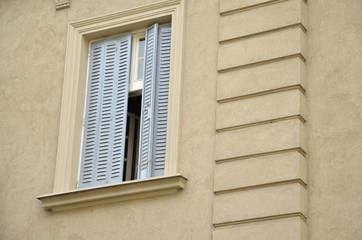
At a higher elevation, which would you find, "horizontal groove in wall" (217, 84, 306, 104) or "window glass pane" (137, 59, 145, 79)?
"window glass pane" (137, 59, 145, 79)

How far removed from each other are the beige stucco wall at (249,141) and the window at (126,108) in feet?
1.51

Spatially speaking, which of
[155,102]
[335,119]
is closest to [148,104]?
[155,102]

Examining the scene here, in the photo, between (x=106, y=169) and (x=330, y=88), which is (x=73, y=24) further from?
(x=330, y=88)

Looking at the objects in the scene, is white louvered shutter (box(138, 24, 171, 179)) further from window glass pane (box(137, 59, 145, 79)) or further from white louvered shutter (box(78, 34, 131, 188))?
white louvered shutter (box(78, 34, 131, 188))

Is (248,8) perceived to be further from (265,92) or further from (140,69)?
(140,69)

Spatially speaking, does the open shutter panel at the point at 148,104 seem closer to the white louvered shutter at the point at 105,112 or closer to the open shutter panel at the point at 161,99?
the open shutter panel at the point at 161,99

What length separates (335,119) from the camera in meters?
13.1

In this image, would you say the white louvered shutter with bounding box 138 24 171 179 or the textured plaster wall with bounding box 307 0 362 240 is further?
the white louvered shutter with bounding box 138 24 171 179

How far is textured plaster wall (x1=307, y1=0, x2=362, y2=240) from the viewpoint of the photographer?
493 inches

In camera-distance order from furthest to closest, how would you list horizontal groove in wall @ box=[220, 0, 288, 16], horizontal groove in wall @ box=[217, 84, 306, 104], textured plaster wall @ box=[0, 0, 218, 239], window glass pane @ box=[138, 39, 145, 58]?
window glass pane @ box=[138, 39, 145, 58], horizontal groove in wall @ box=[220, 0, 288, 16], textured plaster wall @ box=[0, 0, 218, 239], horizontal groove in wall @ box=[217, 84, 306, 104]

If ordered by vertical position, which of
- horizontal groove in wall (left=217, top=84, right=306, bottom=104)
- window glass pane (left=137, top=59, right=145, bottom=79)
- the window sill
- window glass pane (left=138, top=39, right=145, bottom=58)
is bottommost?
the window sill

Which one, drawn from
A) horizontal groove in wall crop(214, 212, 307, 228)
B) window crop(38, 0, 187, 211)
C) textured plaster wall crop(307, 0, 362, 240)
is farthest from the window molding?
textured plaster wall crop(307, 0, 362, 240)

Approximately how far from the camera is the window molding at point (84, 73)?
46.9ft

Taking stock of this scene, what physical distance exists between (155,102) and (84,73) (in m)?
1.46
